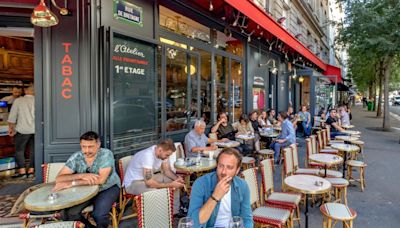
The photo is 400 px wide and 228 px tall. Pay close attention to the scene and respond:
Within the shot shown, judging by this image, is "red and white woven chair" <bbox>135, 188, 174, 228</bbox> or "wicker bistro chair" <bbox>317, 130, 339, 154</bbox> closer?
"red and white woven chair" <bbox>135, 188, 174, 228</bbox>

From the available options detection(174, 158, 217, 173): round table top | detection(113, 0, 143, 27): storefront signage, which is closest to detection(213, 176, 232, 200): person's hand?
detection(174, 158, 217, 173): round table top

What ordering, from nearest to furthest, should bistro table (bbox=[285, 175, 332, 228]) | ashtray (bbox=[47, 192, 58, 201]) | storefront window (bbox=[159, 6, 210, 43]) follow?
1. ashtray (bbox=[47, 192, 58, 201])
2. bistro table (bbox=[285, 175, 332, 228])
3. storefront window (bbox=[159, 6, 210, 43])

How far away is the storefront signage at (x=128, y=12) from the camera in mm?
5152

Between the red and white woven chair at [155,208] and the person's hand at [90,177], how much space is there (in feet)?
3.61

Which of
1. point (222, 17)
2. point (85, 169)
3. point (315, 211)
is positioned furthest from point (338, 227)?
A: point (222, 17)

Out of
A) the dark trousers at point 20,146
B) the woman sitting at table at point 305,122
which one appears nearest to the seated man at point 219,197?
the dark trousers at point 20,146

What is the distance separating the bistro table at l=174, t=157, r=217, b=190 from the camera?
473 cm

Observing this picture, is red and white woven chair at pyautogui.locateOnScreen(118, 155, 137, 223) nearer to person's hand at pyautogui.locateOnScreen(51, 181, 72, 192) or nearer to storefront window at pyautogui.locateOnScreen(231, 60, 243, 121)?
person's hand at pyautogui.locateOnScreen(51, 181, 72, 192)

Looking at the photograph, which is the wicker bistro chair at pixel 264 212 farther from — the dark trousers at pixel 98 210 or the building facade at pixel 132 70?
the building facade at pixel 132 70

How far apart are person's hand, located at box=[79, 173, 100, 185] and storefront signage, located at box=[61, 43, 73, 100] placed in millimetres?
1639

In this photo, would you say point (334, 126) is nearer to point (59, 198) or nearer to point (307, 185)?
point (307, 185)

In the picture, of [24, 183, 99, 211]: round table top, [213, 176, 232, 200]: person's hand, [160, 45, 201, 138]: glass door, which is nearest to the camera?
[213, 176, 232, 200]: person's hand

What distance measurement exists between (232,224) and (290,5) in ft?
57.9

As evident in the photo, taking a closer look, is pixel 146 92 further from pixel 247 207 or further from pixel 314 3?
pixel 314 3
